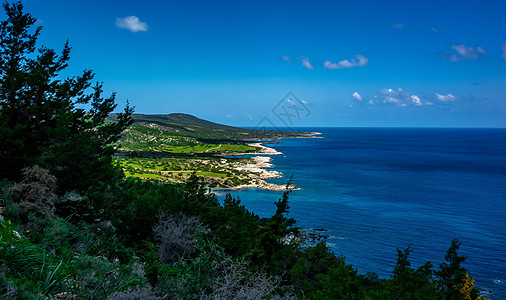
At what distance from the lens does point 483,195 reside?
61062mm

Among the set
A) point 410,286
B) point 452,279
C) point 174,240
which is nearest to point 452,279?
point 452,279

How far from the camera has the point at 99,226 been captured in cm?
1344

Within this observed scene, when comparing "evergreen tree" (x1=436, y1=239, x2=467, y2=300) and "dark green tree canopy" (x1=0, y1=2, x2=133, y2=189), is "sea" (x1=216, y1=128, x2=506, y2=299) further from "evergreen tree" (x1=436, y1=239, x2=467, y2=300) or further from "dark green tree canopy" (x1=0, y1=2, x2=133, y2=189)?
"dark green tree canopy" (x1=0, y1=2, x2=133, y2=189)

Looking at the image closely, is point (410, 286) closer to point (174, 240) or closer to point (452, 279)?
point (452, 279)

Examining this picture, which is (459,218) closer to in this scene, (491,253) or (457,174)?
(491,253)

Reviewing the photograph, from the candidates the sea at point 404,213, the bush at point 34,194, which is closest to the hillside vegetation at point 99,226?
the bush at point 34,194

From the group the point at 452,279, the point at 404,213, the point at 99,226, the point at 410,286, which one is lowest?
the point at 404,213

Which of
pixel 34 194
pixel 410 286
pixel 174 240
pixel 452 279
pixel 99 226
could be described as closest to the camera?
pixel 34 194

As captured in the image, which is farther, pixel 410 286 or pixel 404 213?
pixel 404 213

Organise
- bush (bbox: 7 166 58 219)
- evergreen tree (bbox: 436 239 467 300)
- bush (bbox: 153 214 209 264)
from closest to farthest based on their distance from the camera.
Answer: bush (bbox: 7 166 58 219) → bush (bbox: 153 214 209 264) → evergreen tree (bbox: 436 239 467 300)

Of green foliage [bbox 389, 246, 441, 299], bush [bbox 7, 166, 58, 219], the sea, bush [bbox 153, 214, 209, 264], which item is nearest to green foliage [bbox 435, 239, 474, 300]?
green foliage [bbox 389, 246, 441, 299]

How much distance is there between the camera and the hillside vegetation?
517cm

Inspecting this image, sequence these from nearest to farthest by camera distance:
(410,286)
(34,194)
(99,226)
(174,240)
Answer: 1. (34,194)
2. (174,240)
3. (99,226)
4. (410,286)

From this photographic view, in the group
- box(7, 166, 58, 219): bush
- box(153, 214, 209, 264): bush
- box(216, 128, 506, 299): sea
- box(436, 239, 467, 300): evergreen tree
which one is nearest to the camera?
box(7, 166, 58, 219): bush
